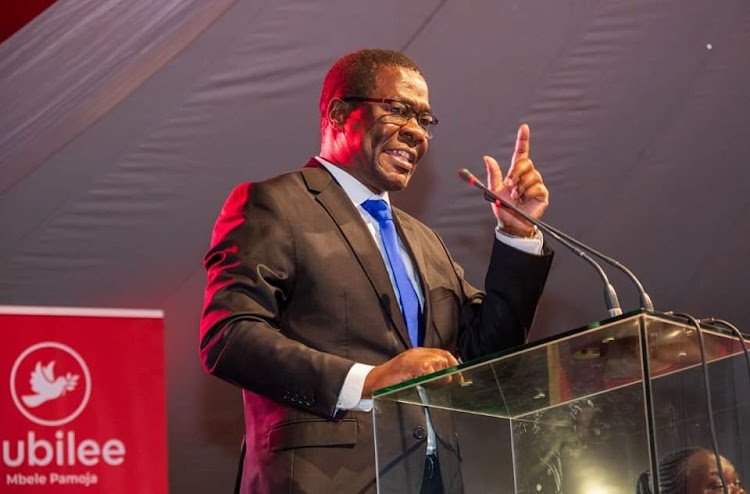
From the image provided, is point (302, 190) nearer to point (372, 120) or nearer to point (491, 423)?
point (372, 120)

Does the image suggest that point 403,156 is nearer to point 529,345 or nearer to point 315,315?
point 315,315

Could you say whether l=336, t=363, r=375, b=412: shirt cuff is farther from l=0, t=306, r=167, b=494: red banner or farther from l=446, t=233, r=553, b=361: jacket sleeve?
l=0, t=306, r=167, b=494: red banner

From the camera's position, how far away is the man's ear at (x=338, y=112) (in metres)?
2.76

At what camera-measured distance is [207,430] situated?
4.32 m

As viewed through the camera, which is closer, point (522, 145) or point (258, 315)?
point (258, 315)

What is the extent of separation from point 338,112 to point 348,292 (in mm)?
562

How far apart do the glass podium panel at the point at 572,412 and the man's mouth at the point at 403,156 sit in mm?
802

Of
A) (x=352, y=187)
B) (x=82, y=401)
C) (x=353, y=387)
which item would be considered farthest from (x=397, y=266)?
(x=82, y=401)

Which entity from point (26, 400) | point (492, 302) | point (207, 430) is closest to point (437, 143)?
point (207, 430)

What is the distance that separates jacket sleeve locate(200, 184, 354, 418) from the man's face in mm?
278

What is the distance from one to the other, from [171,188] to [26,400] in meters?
0.98

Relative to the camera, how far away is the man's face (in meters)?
2.67

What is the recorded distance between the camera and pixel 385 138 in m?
2.68

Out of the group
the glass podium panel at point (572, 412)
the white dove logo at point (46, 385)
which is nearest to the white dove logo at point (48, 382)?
the white dove logo at point (46, 385)
